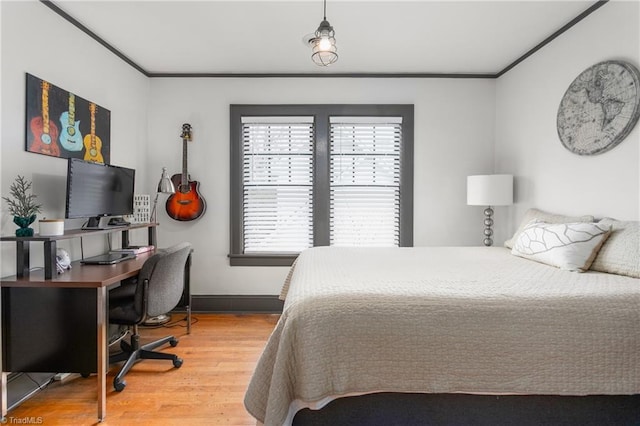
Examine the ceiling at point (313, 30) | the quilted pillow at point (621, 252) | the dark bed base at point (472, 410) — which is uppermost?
the ceiling at point (313, 30)

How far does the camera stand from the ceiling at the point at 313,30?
2223 mm

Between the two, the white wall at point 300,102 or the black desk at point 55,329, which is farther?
the white wall at point 300,102

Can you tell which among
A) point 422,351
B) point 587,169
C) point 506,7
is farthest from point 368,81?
point 422,351

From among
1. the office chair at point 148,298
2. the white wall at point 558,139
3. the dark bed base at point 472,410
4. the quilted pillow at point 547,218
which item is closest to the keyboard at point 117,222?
the office chair at point 148,298

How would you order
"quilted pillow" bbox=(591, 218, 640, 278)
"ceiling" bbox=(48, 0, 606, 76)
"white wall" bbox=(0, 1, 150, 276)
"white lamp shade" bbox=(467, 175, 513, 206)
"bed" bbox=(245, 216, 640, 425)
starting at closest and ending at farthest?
"bed" bbox=(245, 216, 640, 425), "quilted pillow" bbox=(591, 218, 640, 278), "white wall" bbox=(0, 1, 150, 276), "ceiling" bbox=(48, 0, 606, 76), "white lamp shade" bbox=(467, 175, 513, 206)

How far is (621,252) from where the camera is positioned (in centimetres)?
171

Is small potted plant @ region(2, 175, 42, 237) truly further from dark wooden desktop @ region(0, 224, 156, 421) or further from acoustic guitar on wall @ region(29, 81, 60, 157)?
acoustic guitar on wall @ region(29, 81, 60, 157)

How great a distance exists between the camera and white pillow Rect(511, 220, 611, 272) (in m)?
1.79

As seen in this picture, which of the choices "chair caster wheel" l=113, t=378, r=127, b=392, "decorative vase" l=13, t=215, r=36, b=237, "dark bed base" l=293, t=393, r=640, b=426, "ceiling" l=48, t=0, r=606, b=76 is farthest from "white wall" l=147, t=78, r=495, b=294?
"dark bed base" l=293, t=393, r=640, b=426

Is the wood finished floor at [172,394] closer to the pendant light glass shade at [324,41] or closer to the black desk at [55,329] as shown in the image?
the black desk at [55,329]

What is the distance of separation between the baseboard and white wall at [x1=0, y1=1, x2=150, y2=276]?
115 cm

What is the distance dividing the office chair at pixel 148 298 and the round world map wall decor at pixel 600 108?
2.96 metres

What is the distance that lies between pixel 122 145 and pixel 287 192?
1.63 metres

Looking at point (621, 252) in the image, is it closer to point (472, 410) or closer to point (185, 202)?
point (472, 410)
